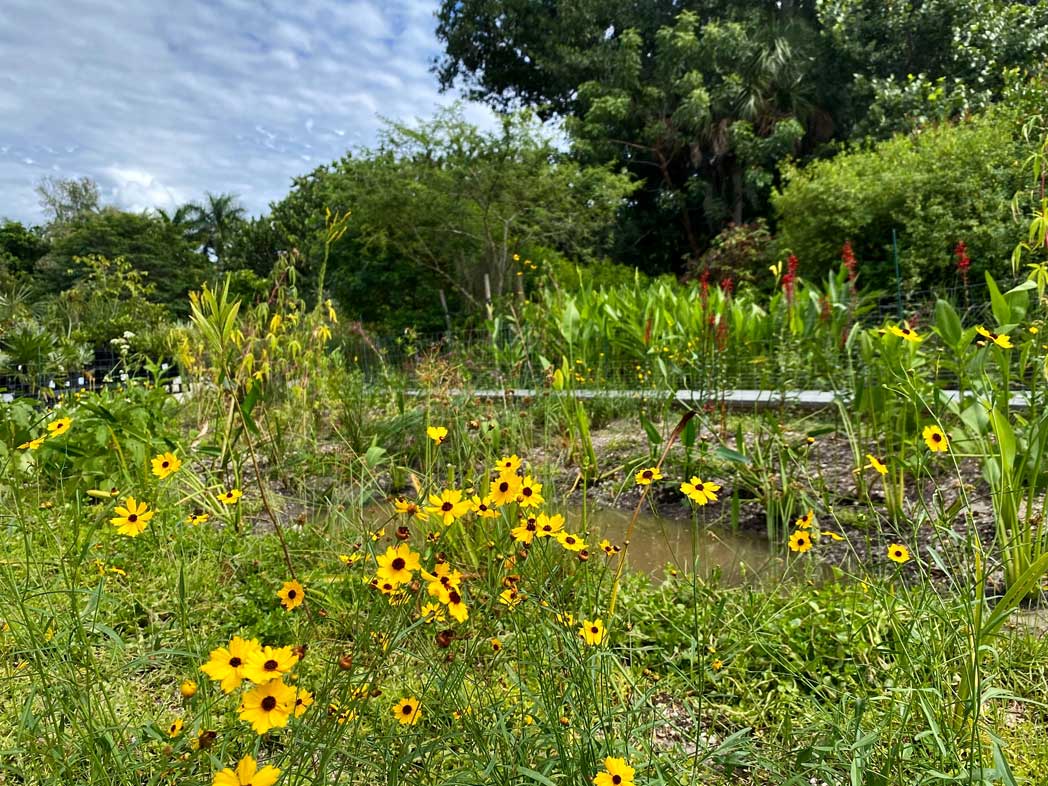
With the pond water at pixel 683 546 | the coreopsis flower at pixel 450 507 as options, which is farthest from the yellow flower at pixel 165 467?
the pond water at pixel 683 546

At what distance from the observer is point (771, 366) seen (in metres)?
3.69

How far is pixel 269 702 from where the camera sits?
54cm

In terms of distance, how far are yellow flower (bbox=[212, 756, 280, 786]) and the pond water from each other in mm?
1202

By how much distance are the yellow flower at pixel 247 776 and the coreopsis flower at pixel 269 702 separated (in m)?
0.03

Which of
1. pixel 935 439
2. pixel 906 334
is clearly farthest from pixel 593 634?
pixel 906 334

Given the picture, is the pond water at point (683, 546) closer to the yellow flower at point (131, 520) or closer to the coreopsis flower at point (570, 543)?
the coreopsis flower at point (570, 543)

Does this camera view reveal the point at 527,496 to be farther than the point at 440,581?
Yes

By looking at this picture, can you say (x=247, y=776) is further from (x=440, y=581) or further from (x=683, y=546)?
(x=683, y=546)

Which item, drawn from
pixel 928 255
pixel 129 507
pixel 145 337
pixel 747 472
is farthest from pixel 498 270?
pixel 129 507

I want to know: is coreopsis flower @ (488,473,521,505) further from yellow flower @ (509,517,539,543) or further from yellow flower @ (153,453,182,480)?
yellow flower @ (153,453,182,480)

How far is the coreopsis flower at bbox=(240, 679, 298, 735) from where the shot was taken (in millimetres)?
521

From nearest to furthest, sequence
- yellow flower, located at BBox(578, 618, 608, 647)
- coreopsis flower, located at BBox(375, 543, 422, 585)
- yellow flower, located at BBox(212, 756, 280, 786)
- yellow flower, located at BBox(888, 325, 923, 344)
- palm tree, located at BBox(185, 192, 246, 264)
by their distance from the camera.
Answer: yellow flower, located at BBox(212, 756, 280, 786)
coreopsis flower, located at BBox(375, 543, 422, 585)
yellow flower, located at BBox(578, 618, 608, 647)
yellow flower, located at BBox(888, 325, 923, 344)
palm tree, located at BBox(185, 192, 246, 264)

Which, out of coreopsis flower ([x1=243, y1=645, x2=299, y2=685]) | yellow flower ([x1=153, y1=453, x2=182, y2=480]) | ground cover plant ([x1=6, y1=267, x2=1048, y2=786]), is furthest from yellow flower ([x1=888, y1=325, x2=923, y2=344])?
yellow flower ([x1=153, y1=453, x2=182, y2=480])

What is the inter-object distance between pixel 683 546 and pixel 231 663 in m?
1.72
